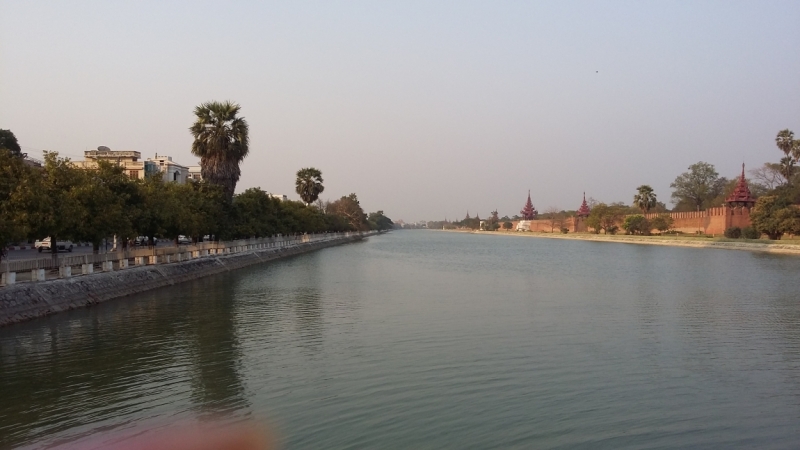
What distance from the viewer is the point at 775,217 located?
57281 mm

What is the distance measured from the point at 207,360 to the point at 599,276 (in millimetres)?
22626

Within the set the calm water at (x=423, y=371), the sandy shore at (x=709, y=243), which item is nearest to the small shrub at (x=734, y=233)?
the sandy shore at (x=709, y=243)

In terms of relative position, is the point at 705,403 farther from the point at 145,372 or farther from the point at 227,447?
the point at 145,372

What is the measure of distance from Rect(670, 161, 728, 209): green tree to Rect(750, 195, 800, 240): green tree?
2049 inches

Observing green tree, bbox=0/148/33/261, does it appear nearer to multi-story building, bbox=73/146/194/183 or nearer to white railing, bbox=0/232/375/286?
white railing, bbox=0/232/375/286

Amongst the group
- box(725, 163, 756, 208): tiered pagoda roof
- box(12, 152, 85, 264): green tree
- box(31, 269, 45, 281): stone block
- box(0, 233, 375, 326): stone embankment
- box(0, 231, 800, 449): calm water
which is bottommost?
box(0, 231, 800, 449): calm water


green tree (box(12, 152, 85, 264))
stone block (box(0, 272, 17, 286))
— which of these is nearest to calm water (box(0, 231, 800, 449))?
stone block (box(0, 272, 17, 286))

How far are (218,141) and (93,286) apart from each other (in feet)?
66.4

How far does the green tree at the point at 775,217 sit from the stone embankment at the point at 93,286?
Answer: 47.9 meters

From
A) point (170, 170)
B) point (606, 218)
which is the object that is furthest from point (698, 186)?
point (170, 170)

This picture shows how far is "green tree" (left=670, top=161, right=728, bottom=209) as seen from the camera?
111 meters

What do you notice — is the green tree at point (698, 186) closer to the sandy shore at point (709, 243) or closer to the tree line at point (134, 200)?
the sandy shore at point (709, 243)

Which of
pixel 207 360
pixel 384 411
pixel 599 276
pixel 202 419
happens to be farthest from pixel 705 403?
pixel 599 276

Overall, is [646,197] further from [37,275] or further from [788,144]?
[37,275]
